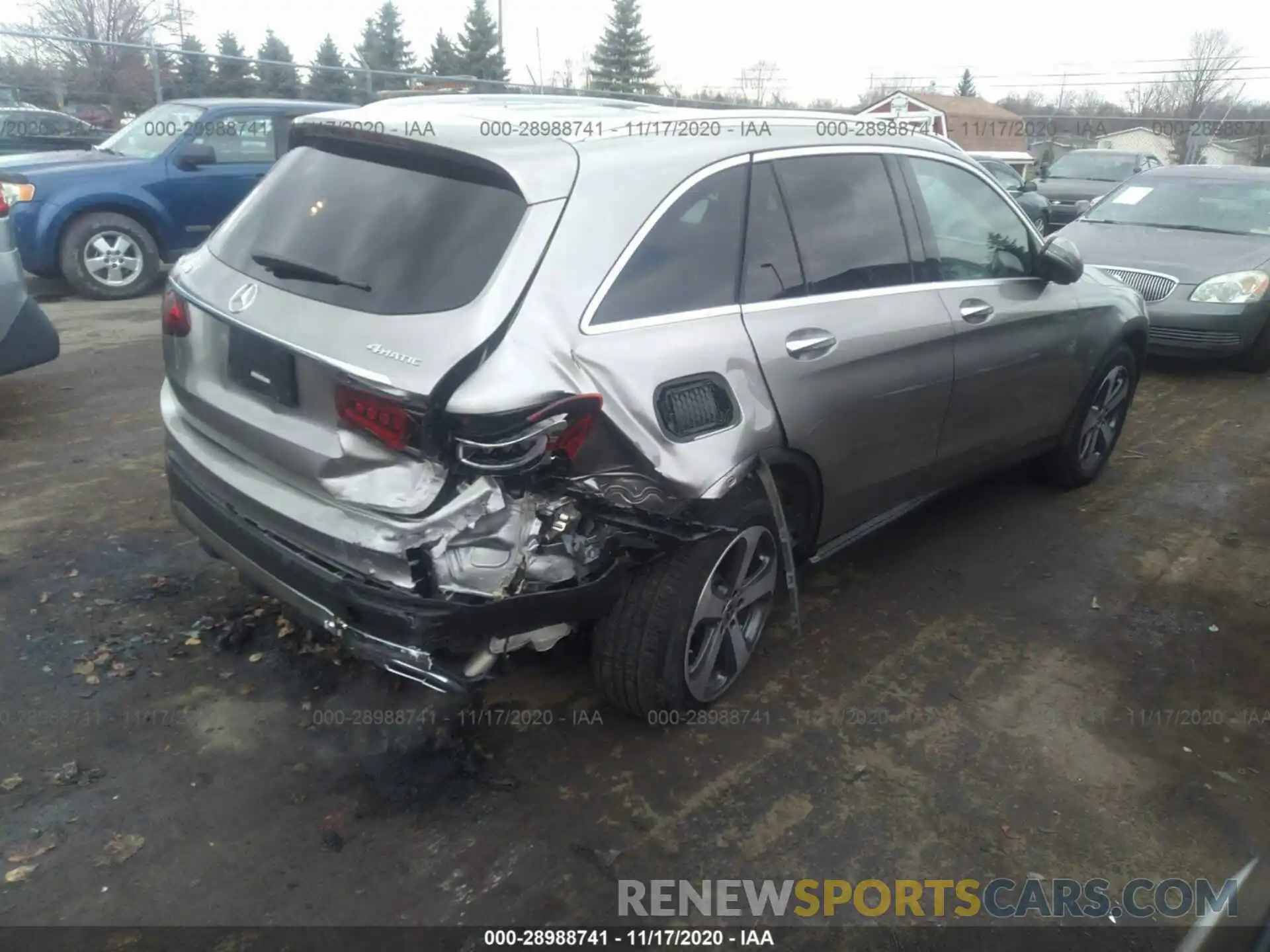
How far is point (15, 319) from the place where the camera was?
5.27m

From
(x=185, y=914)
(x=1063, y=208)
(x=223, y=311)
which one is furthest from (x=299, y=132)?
(x=1063, y=208)

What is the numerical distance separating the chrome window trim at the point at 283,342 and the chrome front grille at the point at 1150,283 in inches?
262

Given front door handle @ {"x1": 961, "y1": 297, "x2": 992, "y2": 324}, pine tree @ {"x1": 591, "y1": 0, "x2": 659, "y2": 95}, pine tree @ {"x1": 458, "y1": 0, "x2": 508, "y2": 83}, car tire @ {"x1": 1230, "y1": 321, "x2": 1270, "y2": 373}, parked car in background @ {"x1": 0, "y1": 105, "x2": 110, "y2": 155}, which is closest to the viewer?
front door handle @ {"x1": 961, "y1": 297, "x2": 992, "y2": 324}

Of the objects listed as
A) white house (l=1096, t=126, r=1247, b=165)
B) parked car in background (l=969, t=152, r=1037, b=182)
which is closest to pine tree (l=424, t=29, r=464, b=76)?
parked car in background (l=969, t=152, r=1037, b=182)

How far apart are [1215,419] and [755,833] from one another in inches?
219

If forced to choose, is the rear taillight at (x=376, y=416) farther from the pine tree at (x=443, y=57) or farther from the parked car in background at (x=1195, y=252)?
the pine tree at (x=443, y=57)

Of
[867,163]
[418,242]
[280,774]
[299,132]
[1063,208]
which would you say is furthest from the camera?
[1063,208]

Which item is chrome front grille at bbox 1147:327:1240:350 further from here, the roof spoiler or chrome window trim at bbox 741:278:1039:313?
the roof spoiler

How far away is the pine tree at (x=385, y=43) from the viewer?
132ft

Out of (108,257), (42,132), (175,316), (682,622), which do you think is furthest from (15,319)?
(42,132)

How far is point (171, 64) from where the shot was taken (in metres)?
15.3

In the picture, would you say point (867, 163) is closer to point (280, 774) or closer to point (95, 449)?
point (280, 774)

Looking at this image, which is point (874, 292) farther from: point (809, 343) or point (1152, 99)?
point (1152, 99)

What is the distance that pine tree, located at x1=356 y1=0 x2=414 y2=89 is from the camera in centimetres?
4016
